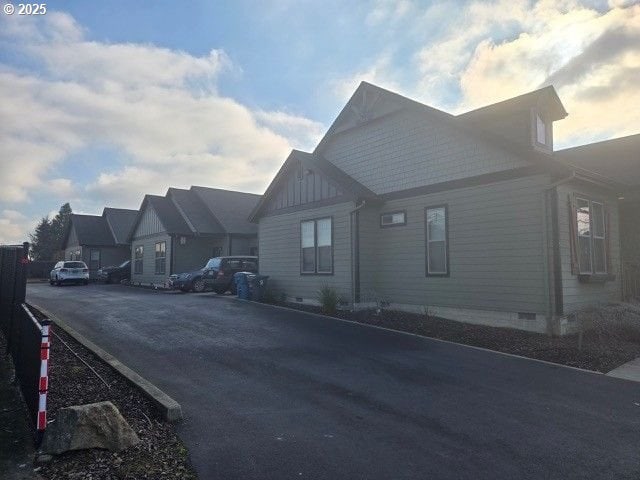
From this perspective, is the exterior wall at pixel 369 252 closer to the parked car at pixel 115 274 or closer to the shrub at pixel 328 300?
the shrub at pixel 328 300

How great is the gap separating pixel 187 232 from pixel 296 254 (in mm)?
12457

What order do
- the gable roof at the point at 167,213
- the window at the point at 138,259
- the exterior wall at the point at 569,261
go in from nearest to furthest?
the exterior wall at the point at 569,261
the gable roof at the point at 167,213
the window at the point at 138,259

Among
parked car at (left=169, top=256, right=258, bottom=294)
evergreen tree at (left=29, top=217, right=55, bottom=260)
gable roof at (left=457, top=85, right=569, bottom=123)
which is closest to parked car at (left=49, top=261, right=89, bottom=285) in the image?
parked car at (left=169, top=256, right=258, bottom=294)

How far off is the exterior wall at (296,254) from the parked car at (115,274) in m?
18.1

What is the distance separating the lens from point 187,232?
27.3 meters

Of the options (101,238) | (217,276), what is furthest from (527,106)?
(101,238)

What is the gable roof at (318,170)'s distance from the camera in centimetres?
1523

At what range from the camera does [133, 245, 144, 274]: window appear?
31153mm

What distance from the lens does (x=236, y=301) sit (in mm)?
17344

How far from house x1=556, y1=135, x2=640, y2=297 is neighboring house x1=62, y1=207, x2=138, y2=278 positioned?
33.2 metres

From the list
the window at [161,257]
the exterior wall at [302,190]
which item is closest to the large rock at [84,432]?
the exterior wall at [302,190]

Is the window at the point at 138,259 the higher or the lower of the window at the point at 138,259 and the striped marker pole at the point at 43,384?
the higher

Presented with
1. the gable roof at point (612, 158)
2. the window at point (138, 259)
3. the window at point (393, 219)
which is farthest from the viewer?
the window at point (138, 259)

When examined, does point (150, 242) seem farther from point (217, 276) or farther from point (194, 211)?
point (217, 276)
